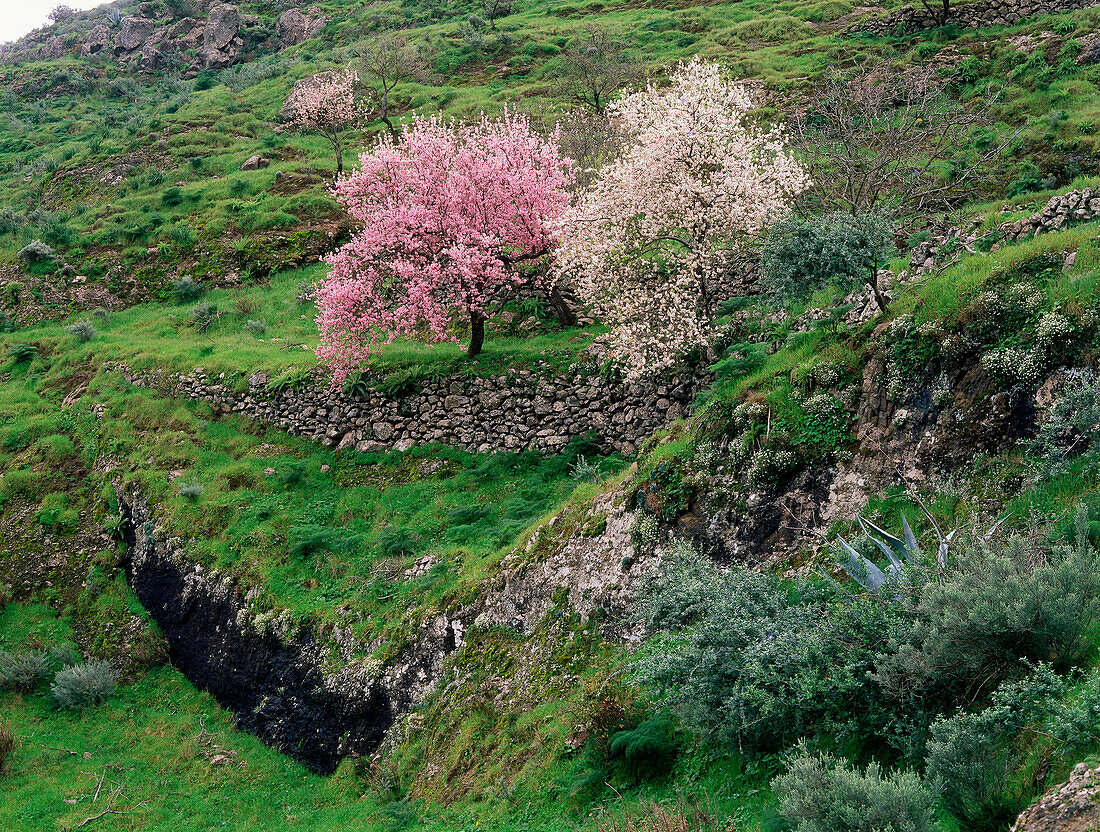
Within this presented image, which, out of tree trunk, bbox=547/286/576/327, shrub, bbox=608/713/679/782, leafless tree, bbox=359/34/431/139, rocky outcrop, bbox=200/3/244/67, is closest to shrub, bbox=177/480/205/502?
tree trunk, bbox=547/286/576/327

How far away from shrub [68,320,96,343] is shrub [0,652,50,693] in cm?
1587

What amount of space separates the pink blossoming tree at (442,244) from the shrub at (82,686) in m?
10.2

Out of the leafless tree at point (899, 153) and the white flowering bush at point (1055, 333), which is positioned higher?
the leafless tree at point (899, 153)

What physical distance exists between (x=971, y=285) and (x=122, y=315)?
111ft

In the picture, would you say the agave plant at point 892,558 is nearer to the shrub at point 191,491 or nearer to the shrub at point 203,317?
the shrub at point 191,491

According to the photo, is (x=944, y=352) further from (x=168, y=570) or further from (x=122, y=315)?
(x=122, y=315)

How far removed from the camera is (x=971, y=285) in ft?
34.0

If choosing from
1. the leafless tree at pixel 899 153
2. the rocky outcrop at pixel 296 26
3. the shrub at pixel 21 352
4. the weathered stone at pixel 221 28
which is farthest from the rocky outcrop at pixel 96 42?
the leafless tree at pixel 899 153

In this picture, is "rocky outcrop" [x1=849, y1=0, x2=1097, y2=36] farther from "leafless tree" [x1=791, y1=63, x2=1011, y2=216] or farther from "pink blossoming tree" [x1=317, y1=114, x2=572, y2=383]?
"pink blossoming tree" [x1=317, y1=114, x2=572, y2=383]

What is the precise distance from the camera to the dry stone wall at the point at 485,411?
19.2 metres

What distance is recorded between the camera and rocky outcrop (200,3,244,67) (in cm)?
7919

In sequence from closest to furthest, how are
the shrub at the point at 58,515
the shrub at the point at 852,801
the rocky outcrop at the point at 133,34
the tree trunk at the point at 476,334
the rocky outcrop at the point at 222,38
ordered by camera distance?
the shrub at the point at 852,801
the shrub at the point at 58,515
the tree trunk at the point at 476,334
the rocky outcrop at the point at 222,38
the rocky outcrop at the point at 133,34

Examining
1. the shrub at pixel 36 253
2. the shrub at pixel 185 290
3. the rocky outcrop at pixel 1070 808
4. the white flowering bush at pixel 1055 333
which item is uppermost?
the shrub at pixel 36 253

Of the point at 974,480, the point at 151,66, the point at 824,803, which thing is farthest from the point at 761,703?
the point at 151,66
